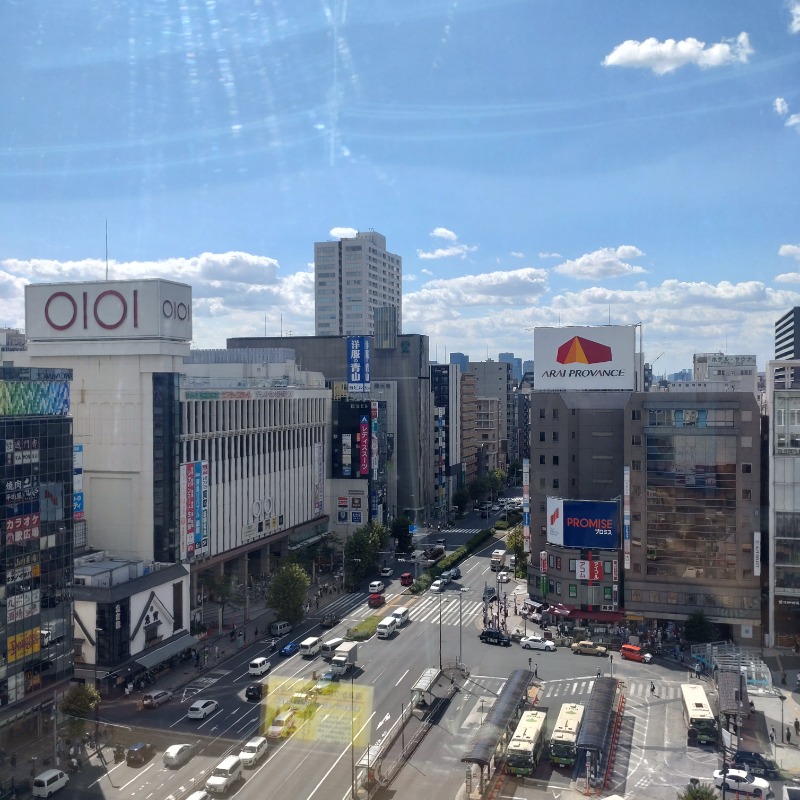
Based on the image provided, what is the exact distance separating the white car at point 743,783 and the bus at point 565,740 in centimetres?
399

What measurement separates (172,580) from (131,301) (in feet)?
42.8

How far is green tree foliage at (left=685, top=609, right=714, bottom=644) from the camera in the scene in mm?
36531

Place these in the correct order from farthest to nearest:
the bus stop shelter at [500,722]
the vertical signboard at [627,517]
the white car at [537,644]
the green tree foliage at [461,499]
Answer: the green tree foliage at [461,499] → the vertical signboard at [627,517] → the white car at [537,644] → the bus stop shelter at [500,722]

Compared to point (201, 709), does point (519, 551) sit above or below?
above

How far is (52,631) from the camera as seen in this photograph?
2675cm

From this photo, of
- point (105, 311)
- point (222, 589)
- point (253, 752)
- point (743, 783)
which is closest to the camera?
point (743, 783)

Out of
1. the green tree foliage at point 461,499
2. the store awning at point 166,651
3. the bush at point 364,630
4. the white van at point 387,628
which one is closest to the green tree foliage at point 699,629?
the white van at point 387,628

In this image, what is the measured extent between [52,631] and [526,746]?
15.5 m

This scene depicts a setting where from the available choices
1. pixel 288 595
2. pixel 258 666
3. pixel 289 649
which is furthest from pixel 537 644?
pixel 258 666

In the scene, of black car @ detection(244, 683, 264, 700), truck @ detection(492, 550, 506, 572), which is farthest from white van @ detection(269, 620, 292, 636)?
truck @ detection(492, 550, 506, 572)

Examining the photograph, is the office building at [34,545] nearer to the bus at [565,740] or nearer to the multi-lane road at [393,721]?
the multi-lane road at [393,721]

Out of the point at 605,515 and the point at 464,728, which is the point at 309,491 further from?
the point at 464,728

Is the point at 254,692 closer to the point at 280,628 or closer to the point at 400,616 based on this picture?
the point at 280,628

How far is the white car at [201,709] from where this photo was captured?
27672 mm
